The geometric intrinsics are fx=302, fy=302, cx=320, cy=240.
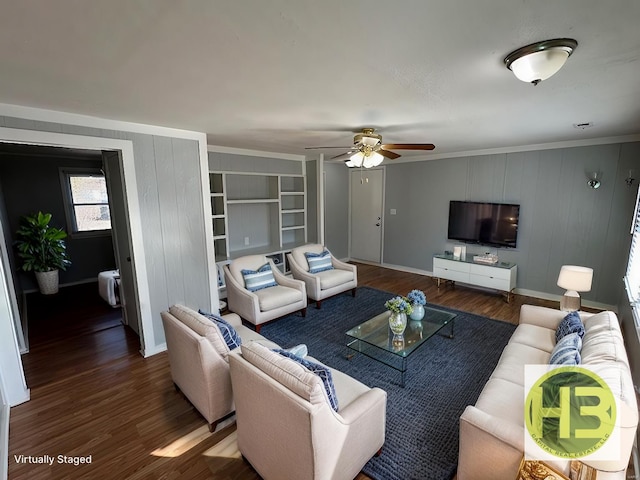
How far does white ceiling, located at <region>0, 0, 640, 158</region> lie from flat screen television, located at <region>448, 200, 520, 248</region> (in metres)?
2.05

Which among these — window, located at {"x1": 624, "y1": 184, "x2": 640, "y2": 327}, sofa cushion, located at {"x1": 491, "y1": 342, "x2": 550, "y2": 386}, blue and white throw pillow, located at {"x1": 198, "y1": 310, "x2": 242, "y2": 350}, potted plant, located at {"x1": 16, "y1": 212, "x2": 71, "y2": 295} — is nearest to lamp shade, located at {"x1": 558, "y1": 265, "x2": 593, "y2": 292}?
window, located at {"x1": 624, "y1": 184, "x2": 640, "y2": 327}

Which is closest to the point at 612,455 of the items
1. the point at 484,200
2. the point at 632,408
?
the point at 632,408

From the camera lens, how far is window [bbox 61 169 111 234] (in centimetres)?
549

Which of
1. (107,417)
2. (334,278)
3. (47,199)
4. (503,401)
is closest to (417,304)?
(503,401)

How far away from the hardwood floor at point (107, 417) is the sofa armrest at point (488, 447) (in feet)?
2.16

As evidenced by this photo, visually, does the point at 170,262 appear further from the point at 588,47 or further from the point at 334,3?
the point at 588,47

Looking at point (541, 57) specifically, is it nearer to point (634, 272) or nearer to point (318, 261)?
point (634, 272)

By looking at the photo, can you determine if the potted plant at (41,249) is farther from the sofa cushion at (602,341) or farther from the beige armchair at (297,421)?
the sofa cushion at (602,341)

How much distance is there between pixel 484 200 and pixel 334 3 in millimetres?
4791

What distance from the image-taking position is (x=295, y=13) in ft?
3.74

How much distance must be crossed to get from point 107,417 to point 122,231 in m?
1.89

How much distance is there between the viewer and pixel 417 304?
311cm

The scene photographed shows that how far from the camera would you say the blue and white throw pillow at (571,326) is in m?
2.25

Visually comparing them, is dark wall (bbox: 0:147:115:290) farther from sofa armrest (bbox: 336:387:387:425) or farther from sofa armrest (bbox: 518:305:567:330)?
sofa armrest (bbox: 518:305:567:330)
